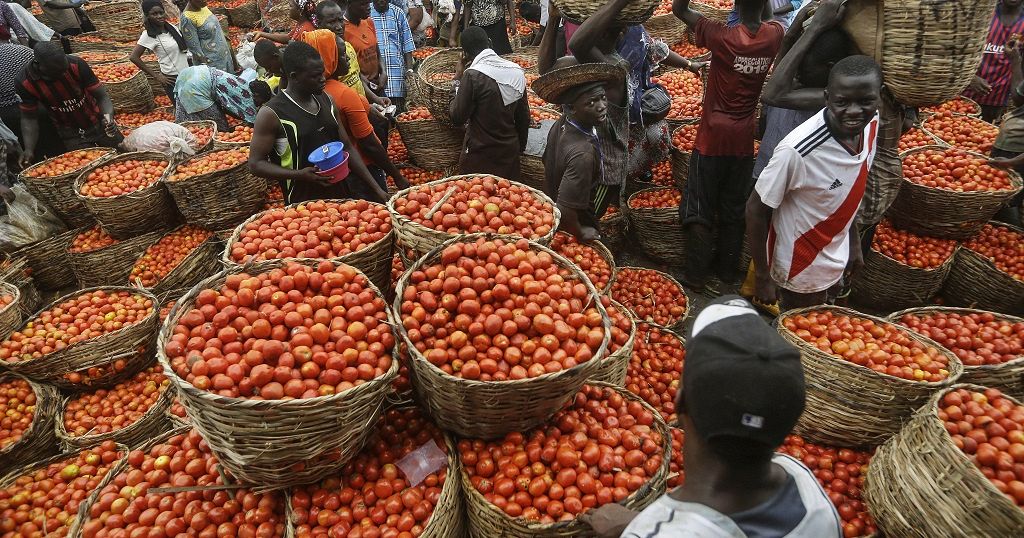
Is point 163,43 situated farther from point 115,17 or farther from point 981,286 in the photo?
point 981,286

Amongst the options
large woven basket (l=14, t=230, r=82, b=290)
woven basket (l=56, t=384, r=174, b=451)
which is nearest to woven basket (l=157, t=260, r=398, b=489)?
woven basket (l=56, t=384, r=174, b=451)

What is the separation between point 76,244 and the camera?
5.61 m

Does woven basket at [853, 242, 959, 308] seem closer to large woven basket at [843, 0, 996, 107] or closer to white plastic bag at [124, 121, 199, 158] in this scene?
large woven basket at [843, 0, 996, 107]

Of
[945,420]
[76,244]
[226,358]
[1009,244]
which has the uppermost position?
[226,358]

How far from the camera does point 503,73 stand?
4.90 meters

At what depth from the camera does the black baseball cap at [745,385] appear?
1352 mm

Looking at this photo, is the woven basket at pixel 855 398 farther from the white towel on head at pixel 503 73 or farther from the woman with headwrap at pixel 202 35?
the woman with headwrap at pixel 202 35

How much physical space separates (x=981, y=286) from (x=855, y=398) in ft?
10.7

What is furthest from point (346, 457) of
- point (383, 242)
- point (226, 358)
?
point (383, 242)

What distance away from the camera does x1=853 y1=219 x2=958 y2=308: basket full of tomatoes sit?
499 cm

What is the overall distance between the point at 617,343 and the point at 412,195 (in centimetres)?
147

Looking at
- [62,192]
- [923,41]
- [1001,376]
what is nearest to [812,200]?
[923,41]

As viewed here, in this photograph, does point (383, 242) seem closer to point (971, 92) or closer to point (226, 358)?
point (226, 358)

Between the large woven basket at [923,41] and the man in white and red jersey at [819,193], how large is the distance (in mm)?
235
